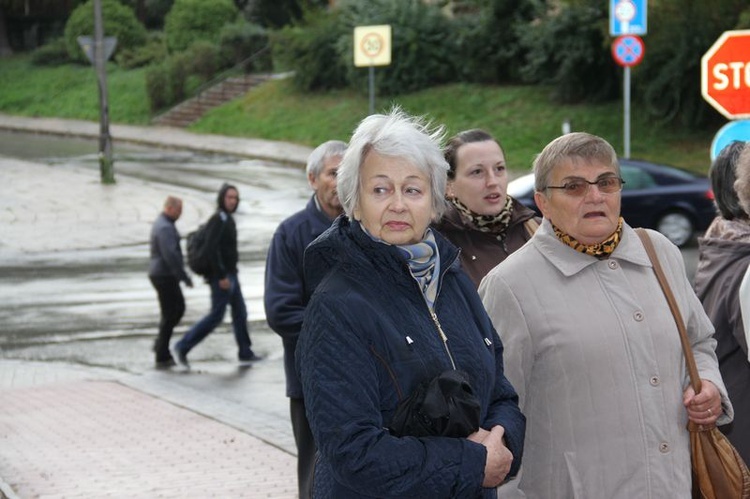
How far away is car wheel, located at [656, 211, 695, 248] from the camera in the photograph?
19.8m

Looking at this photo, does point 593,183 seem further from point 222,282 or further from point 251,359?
point 222,282

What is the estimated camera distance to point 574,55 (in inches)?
1299

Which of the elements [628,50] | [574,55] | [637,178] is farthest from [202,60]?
[637,178]

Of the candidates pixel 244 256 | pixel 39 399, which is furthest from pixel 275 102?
pixel 39 399

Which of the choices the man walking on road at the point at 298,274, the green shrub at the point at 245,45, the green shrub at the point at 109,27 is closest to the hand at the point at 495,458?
the man walking on road at the point at 298,274

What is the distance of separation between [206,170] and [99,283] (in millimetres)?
16563

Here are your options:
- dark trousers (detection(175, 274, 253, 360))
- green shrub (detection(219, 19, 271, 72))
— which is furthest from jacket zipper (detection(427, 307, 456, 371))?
green shrub (detection(219, 19, 271, 72))

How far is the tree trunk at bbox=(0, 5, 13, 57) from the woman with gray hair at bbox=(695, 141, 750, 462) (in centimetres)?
6079

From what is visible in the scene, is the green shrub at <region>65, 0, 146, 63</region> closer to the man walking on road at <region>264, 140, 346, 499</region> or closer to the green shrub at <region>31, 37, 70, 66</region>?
the green shrub at <region>31, 37, 70, 66</region>

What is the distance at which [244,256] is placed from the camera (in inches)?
786

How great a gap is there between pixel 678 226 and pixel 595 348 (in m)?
16.5

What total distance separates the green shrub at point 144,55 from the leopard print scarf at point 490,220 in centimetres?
4756

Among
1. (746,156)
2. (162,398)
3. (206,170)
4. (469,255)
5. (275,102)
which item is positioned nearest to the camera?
(746,156)

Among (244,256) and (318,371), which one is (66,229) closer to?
(244,256)
